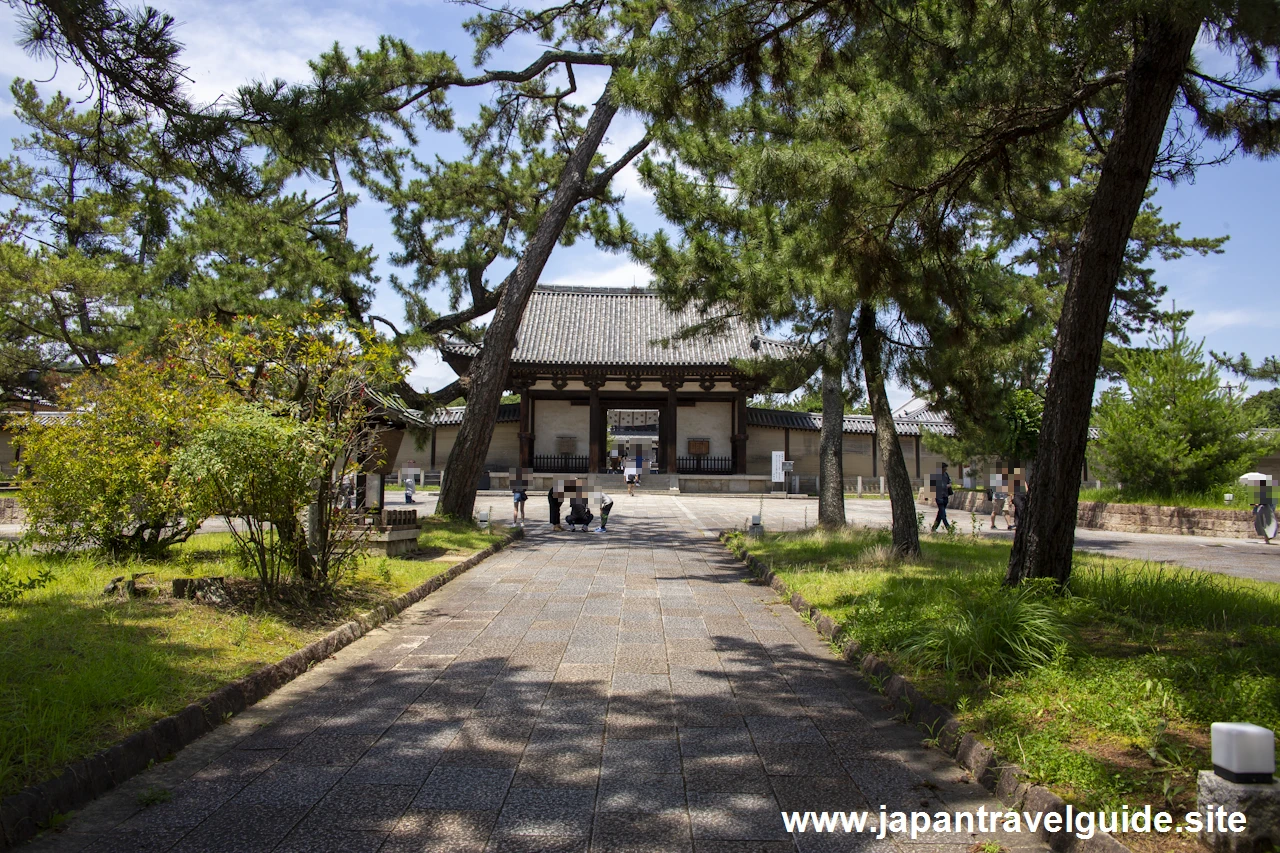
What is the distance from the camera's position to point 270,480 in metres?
5.87

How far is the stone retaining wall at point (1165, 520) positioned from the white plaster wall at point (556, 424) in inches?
689

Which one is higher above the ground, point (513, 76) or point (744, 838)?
point (513, 76)

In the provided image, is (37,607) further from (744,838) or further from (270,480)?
(744,838)

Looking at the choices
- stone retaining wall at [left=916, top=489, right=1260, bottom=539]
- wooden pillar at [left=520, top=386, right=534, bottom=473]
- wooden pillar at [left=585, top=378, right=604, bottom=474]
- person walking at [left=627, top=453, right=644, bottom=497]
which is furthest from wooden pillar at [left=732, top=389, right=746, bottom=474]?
stone retaining wall at [left=916, top=489, right=1260, bottom=539]

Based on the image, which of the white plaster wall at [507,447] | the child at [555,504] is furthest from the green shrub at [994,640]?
the white plaster wall at [507,447]

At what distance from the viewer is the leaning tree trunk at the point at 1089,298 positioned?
5566 mm

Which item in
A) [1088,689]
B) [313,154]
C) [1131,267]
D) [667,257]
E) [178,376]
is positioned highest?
[1131,267]

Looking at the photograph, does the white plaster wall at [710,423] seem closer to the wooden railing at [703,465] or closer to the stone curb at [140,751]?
the wooden railing at [703,465]

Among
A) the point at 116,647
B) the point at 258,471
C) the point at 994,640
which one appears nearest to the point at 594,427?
the point at 258,471

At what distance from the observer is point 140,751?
3475mm

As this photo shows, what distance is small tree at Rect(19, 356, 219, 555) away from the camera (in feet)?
23.9

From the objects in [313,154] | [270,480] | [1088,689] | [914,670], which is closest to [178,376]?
[270,480]

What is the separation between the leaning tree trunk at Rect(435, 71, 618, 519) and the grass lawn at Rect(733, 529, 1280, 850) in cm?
745

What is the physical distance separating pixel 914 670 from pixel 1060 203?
639 cm
